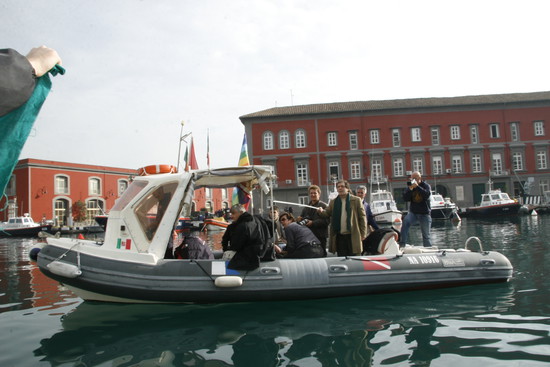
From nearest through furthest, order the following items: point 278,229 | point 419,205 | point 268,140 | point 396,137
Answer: point 278,229 < point 419,205 < point 268,140 < point 396,137

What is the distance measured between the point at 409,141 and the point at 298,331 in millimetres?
44540

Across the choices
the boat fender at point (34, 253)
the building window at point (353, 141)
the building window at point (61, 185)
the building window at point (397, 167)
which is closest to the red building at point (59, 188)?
the building window at point (61, 185)

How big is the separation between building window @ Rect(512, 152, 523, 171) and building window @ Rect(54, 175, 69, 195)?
163ft

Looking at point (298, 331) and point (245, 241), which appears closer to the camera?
point (298, 331)

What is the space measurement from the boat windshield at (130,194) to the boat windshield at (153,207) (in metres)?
0.22

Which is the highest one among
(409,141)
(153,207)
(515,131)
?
(515,131)

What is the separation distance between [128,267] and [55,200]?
44.3 m

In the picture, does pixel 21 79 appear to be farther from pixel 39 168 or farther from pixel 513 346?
pixel 39 168

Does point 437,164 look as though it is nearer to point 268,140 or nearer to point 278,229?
point 268,140

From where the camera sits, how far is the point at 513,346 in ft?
15.0

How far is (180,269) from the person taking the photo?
20.8 ft

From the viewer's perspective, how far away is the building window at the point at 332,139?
46981mm

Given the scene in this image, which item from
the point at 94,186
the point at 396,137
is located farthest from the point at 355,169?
the point at 94,186

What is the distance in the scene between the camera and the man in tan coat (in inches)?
289
